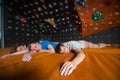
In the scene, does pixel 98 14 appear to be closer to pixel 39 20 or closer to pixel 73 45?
pixel 39 20

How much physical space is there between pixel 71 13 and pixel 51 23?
18.3 inches

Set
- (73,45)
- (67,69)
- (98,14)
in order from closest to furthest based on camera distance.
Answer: (67,69) → (73,45) → (98,14)

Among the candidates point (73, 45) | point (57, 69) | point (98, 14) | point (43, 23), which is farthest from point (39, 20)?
point (57, 69)

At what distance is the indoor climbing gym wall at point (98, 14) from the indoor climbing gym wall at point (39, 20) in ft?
0.46

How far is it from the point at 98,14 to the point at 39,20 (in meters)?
1.18

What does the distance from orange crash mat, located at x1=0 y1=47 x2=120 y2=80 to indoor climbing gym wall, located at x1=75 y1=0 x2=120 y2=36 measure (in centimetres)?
223

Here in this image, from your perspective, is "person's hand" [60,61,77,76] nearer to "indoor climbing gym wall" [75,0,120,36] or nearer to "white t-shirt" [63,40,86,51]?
"white t-shirt" [63,40,86,51]

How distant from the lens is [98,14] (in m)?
3.11

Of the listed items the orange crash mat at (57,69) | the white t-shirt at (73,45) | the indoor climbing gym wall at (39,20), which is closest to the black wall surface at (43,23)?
the indoor climbing gym wall at (39,20)

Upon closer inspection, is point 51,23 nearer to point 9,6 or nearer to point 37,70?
point 9,6

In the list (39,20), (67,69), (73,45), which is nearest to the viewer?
(67,69)

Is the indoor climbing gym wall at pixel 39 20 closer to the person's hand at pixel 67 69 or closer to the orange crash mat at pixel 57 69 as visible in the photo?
the orange crash mat at pixel 57 69

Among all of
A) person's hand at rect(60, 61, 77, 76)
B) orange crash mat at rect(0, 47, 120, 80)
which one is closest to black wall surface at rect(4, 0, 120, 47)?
orange crash mat at rect(0, 47, 120, 80)

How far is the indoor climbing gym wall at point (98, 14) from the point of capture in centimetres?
302
